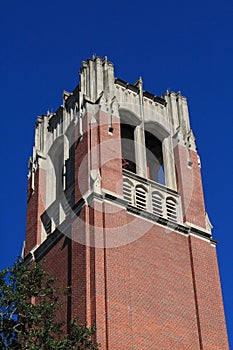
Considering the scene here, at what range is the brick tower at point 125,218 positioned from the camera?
26.7 m

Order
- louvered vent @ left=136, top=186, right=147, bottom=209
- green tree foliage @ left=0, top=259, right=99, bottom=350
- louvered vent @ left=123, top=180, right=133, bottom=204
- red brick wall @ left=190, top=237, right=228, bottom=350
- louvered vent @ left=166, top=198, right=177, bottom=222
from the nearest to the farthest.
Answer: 1. green tree foliage @ left=0, top=259, right=99, bottom=350
2. red brick wall @ left=190, top=237, right=228, bottom=350
3. louvered vent @ left=123, top=180, right=133, bottom=204
4. louvered vent @ left=136, top=186, right=147, bottom=209
5. louvered vent @ left=166, top=198, right=177, bottom=222

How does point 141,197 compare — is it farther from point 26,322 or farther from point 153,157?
point 26,322

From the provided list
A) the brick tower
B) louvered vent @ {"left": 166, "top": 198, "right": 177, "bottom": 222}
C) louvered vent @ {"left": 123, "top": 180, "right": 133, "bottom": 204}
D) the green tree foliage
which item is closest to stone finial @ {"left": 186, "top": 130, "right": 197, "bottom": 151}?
the brick tower

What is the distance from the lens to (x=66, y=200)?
31984mm

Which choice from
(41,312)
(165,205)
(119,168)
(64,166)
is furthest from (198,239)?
(41,312)

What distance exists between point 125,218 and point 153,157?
7.97 metres

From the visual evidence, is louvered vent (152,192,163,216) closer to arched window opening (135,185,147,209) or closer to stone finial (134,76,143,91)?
arched window opening (135,185,147,209)

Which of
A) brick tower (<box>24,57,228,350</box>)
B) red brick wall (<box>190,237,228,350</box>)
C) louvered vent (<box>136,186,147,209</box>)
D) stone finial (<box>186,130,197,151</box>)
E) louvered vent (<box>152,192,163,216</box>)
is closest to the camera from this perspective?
brick tower (<box>24,57,228,350</box>)

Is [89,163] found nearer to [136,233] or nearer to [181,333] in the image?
[136,233]

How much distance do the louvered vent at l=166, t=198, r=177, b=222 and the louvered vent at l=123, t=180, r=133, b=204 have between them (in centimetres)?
190

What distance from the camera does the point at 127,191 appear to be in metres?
31.0

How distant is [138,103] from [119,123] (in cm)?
336

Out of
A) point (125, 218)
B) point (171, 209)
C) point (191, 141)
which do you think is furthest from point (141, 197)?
point (191, 141)

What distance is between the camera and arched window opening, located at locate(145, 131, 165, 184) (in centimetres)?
3569
